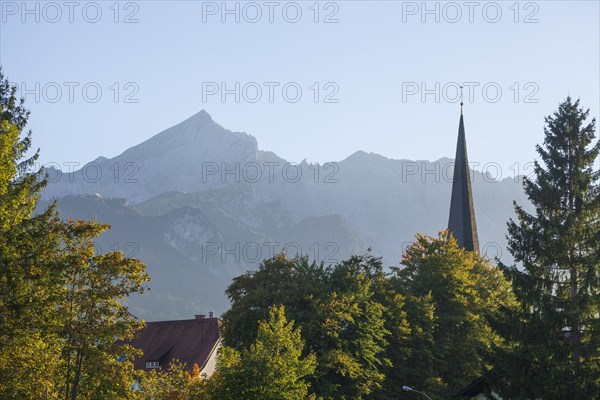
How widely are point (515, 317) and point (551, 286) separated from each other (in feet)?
6.26

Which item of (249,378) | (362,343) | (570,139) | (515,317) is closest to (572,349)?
(515,317)

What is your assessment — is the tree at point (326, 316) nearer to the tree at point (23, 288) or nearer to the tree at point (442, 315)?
the tree at point (442, 315)

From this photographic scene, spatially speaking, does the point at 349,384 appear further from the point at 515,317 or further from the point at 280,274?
the point at 515,317

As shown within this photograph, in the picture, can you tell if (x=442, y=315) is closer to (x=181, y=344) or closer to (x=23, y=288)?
(x=181, y=344)

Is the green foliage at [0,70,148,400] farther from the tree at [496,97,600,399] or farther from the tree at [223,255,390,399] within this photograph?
the tree at [223,255,390,399]

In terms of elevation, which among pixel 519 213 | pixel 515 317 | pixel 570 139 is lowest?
pixel 515 317

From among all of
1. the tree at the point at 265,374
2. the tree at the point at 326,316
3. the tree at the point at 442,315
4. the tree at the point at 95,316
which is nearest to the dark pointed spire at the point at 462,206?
the tree at the point at 442,315

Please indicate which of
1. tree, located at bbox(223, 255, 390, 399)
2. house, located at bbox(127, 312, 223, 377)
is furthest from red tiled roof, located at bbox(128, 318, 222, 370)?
tree, located at bbox(223, 255, 390, 399)

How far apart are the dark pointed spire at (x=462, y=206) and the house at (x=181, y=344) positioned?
88.2ft

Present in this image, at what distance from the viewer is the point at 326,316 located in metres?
49.8

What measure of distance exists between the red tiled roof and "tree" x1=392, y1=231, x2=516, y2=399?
24264 millimetres

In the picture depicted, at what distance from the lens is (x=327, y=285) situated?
53094 millimetres

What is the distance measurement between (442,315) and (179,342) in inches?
1276

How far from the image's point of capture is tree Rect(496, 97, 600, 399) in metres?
33.5
